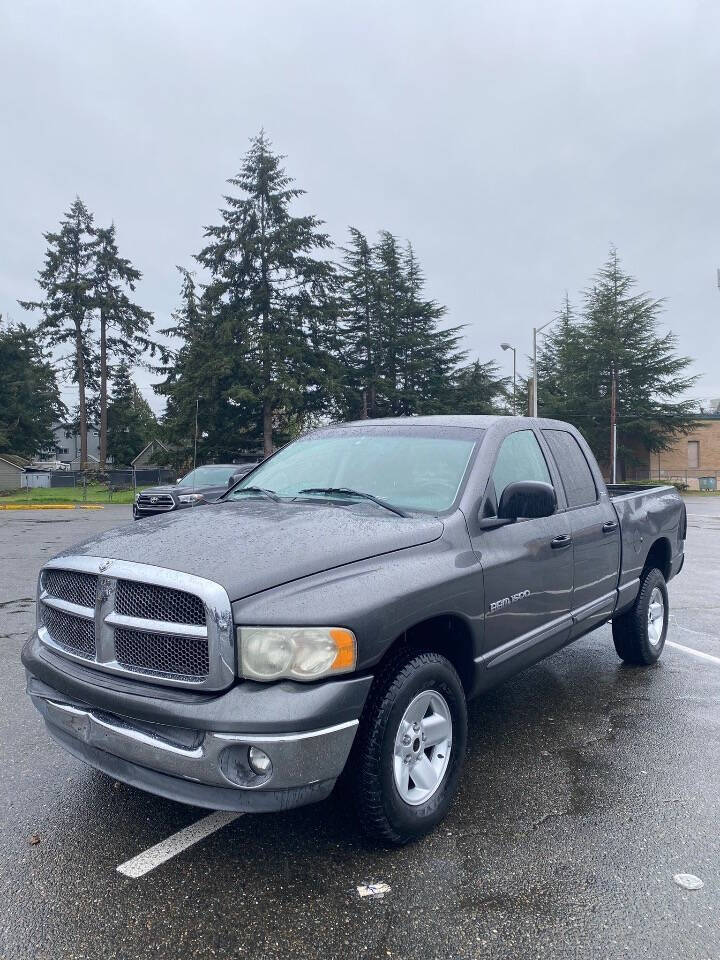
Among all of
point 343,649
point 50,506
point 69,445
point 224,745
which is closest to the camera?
point 224,745

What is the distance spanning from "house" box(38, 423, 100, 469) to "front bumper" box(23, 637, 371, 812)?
60.1 meters

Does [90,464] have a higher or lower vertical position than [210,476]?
higher

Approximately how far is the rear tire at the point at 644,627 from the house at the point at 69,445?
58537 millimetres

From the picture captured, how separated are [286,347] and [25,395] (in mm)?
29739

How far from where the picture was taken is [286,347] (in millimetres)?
40750

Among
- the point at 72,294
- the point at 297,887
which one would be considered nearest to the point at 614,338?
the point at 72,294

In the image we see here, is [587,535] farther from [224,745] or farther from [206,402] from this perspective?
[206,402]

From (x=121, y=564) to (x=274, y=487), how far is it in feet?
4.83

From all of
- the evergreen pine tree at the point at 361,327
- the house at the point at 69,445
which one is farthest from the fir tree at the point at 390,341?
the house at the point at 69,445

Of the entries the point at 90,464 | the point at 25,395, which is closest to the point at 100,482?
the point at 90,464

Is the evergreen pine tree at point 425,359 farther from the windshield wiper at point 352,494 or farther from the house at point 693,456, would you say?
the windshield wiper at point 352,494

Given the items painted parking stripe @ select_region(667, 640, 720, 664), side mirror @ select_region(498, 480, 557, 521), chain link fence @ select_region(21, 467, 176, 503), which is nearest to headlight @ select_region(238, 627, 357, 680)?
side mirror @ select_region(498, 480, 557, 521)

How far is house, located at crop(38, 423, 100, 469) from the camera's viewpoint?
67.7 metres

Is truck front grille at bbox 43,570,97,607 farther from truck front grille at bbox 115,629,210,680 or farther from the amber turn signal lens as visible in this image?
the amber turn signal lens
